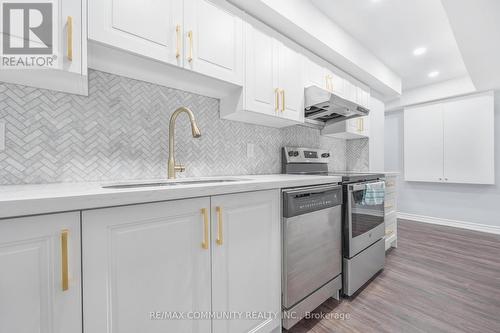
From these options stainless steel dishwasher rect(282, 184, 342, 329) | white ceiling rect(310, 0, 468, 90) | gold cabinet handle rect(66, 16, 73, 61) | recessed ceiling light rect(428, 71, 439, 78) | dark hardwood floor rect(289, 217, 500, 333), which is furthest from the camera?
recessed ceiling light rect(428, 71, 439, 78)

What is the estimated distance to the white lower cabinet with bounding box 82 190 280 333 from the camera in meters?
0.73

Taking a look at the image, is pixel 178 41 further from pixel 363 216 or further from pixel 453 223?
pixel 453 223

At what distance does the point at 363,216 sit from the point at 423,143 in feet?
10.9

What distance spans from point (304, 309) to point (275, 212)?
0.71 meters

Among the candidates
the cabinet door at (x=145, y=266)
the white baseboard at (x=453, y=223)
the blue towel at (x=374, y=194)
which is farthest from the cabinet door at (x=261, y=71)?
the white baseboard at (x=453, y=223)

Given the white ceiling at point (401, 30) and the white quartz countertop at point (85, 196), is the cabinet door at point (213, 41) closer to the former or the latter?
the white quartz countertop at point (85, 196)

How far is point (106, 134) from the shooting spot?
4.12ft

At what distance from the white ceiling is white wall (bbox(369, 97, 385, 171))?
60 centimetres

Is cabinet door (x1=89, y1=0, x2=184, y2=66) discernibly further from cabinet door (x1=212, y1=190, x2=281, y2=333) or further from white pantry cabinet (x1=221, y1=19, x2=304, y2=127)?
cabinet door (x1=212, y1=190, x2=281, y2=333)

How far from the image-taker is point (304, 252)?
1.40 metres

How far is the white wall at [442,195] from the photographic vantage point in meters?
3.55

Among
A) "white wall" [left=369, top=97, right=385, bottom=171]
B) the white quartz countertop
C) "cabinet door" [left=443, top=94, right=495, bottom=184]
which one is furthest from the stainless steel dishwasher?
"cabinet door" [left=443, top=94, right=495, bottom=184]

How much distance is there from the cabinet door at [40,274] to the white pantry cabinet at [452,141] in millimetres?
5188

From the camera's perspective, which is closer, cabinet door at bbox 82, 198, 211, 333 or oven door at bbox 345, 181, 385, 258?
cabinet door at bbox 82, 198, 211, 333
